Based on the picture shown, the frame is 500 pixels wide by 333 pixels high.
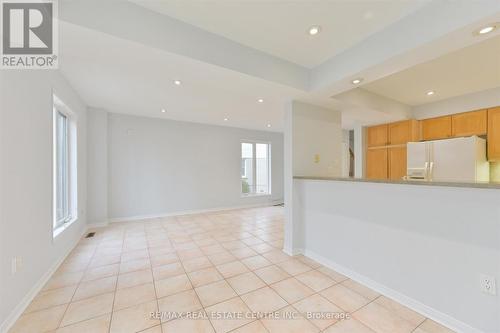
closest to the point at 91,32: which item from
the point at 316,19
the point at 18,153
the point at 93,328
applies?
the point at 18,153

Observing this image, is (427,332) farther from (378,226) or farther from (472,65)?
(472,65)

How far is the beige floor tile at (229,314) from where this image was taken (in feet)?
5.24

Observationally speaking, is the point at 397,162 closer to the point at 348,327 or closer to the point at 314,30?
the point at 314,30

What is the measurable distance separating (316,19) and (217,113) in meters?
3.04

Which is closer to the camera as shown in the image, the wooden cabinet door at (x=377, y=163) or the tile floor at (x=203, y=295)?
the tile floor at (x=203, y=295)

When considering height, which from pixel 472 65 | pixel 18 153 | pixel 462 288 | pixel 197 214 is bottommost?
pixel 197 214

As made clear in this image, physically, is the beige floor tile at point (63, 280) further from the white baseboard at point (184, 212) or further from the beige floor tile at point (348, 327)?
the beige floor tile at point (348, 327)

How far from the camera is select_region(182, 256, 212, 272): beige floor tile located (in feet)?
8.29

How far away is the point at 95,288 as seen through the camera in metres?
2.09

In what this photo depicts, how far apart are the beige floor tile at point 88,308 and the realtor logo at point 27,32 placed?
81.9 inches

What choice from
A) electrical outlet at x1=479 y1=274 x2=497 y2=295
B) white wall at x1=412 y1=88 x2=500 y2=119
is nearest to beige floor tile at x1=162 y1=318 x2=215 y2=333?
electrical outlet at x1=479 y1=274 x2=497 y2=295

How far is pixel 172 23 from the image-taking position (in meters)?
1.87

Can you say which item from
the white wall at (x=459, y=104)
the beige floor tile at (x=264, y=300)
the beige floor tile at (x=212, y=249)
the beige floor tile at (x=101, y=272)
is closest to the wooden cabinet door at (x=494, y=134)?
the white wall at (x=459, y=104)

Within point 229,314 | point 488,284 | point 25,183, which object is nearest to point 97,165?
point 25,183
